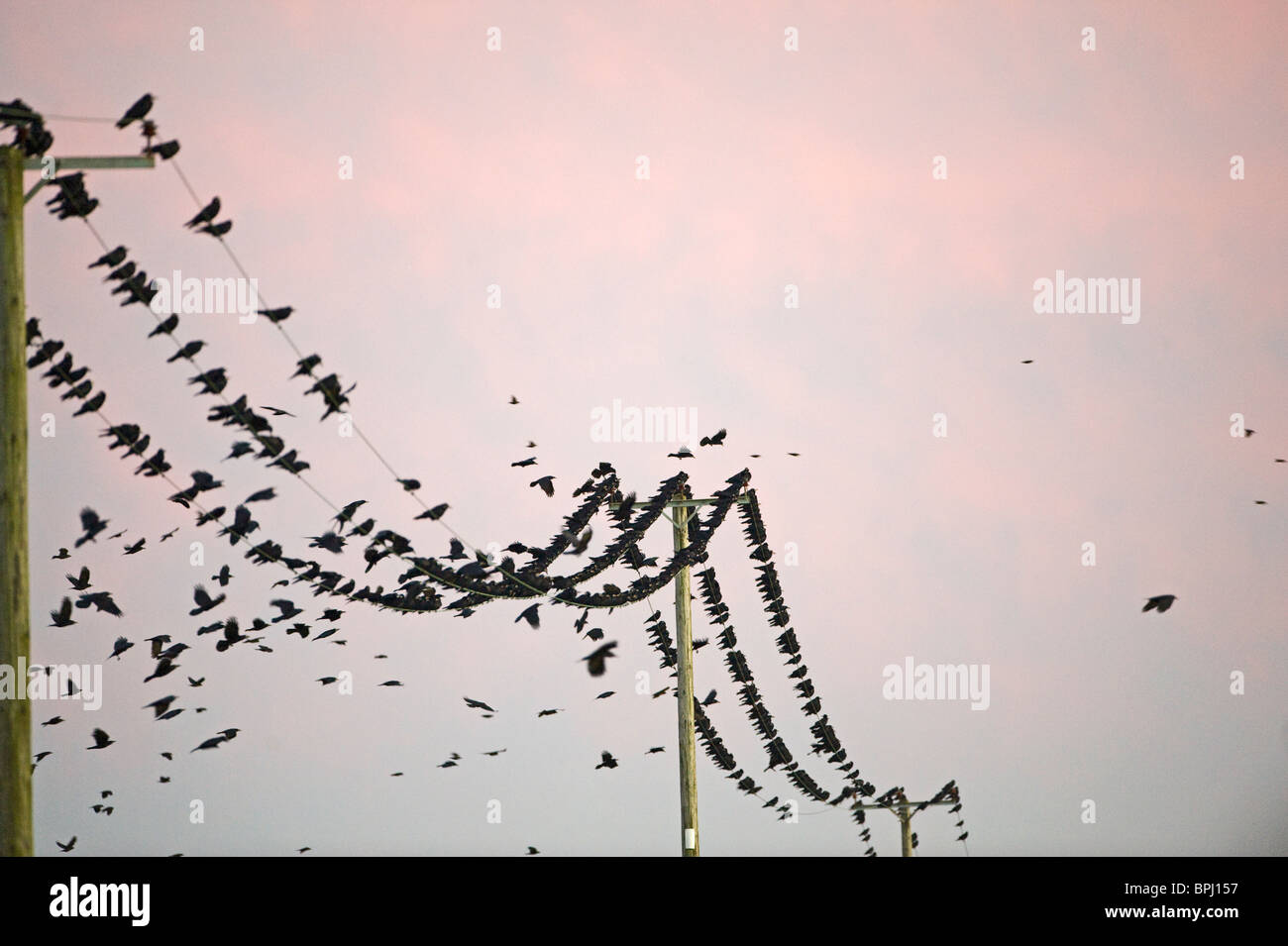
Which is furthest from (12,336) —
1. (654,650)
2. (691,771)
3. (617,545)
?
(654,650)

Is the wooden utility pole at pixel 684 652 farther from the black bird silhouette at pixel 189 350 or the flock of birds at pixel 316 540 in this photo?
the black bird silhouette at pixel 189 350

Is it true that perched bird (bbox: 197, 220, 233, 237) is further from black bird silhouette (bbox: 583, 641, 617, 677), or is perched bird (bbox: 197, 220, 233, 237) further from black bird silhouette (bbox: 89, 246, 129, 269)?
black bird silhouette (bbox: 583, 641, 617, 677)

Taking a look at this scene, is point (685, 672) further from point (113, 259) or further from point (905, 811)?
point (905, 811)

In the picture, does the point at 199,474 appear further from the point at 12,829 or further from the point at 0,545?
the point at 12,829

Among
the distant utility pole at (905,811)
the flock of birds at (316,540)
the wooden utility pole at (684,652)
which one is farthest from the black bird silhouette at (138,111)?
the distant utility pole at (905,811)

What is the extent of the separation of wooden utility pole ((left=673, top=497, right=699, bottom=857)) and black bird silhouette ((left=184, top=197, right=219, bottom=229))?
8354mm

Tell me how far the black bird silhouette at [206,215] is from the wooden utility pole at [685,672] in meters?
8.35

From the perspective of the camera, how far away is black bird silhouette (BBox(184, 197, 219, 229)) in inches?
324

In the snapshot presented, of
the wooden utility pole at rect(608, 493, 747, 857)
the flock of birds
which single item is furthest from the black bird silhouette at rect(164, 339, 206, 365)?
the wooden utility pole at rect(608, 493, 747, 857)

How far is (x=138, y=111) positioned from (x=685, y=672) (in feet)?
32.6

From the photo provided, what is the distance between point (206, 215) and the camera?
8.30 m

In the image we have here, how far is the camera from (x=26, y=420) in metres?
7.36

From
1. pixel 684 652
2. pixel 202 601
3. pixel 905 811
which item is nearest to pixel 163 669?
pixel 202 601

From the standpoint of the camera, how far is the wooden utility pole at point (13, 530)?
714 cm
